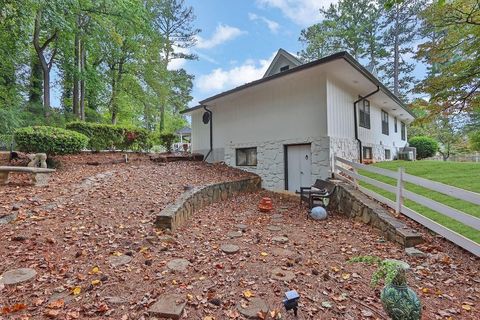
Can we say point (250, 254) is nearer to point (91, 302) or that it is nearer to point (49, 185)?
point (91, 302)

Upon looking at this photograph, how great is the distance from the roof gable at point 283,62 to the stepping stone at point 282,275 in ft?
33.9

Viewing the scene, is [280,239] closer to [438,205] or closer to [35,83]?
[438,205]

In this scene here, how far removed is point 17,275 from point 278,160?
7490 millimetres

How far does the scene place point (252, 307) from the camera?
2.41 m

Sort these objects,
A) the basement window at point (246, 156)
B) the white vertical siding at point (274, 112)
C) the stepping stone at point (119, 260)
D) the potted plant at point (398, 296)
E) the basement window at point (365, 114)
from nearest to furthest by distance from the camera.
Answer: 1. the potted plant at point (398, 296)
2. the stepping stone at point (119, 260)
3. the white vertical siding at point (274, 112)
4. the basement window at point (365, 114)
5. the basement window at point (246, 156)

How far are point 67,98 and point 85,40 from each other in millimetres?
5502

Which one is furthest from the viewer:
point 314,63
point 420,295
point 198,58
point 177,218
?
point 198,58

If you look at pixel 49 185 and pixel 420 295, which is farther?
pixel 49 185

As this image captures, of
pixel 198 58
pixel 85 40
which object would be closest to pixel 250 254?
pixel 85 40

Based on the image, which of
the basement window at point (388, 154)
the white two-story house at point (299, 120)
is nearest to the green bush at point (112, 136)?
the white two-story house at point (299, 120)

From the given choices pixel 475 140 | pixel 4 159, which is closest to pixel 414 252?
pixel 4 159

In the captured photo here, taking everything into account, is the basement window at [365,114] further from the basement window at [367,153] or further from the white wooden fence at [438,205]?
the white wooden fence at [438,205]

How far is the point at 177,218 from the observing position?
4.52 m

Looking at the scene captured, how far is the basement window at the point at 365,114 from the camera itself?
9.84m
